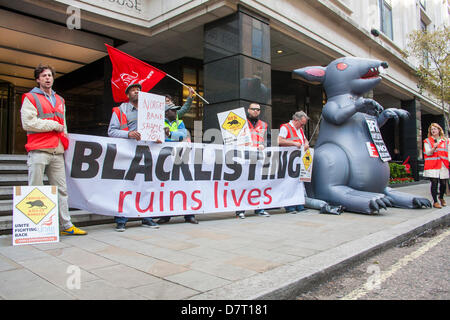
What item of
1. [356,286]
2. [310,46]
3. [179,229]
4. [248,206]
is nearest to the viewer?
[356,286]

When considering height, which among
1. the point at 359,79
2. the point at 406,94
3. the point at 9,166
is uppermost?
the point at 406,94

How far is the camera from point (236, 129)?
6.29 m

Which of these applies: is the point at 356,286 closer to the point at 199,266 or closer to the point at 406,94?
the point at 199,266

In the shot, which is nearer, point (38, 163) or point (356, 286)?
point (356, 286)

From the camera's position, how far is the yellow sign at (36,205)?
403cm

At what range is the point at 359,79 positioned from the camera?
7055mm

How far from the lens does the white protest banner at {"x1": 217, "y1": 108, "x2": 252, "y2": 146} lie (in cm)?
622

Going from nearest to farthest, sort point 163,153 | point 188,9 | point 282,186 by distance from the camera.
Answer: point 163,153
point 282,186
point 188,9

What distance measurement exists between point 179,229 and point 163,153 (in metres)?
1.23

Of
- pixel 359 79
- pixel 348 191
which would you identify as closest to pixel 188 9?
A: pixel 359 79

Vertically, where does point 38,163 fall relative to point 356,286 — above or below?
above

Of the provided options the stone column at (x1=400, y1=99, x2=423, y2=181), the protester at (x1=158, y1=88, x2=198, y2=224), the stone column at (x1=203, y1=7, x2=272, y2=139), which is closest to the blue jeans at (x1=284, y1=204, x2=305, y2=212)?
the protester at (x1=158, y1=88, x2=198, y2=224)

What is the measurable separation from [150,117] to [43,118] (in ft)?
4.62
